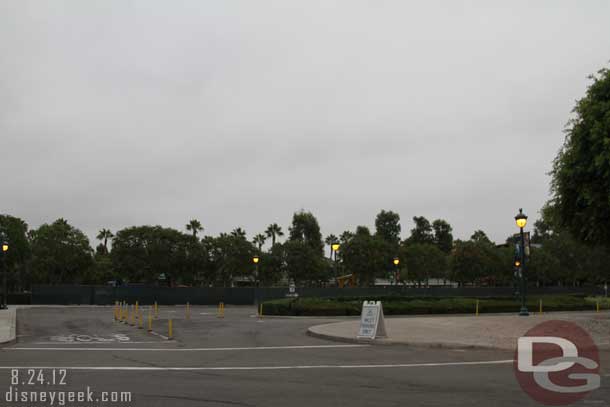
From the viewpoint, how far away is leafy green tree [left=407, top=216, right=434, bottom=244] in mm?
140875

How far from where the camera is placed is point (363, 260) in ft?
298

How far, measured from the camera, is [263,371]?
1273cm

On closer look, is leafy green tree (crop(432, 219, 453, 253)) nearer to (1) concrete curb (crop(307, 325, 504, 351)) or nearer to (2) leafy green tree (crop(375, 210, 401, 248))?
(2) leafy green tree (crop(375, 210, 401, 248))

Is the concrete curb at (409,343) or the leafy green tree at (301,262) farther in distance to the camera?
the leafy green tree at (301,262)

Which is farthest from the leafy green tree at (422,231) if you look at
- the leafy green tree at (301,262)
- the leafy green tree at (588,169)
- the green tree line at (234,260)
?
the leafy green tree at (588,169)

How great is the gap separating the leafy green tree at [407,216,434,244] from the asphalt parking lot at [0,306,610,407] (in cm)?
12211

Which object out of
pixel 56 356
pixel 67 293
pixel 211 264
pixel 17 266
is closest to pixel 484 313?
pixel 56 356

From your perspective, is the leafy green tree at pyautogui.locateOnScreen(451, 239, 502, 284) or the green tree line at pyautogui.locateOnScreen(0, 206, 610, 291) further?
the leafy green tree at pyautogui.locateOnScreen(451, 239, 502, 284)

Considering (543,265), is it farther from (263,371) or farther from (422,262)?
(263,371)

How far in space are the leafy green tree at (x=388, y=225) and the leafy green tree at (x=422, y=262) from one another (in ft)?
75.3

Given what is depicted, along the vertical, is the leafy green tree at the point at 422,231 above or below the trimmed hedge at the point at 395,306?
above

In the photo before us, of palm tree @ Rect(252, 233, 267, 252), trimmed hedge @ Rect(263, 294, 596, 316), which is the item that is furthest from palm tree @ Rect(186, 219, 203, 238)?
trimmed hedge @ Rect(263, 294, 596, 316)

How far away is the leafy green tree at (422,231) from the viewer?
141 meters

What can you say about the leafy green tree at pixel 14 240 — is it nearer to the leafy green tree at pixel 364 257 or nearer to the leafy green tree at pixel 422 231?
the leafy green tree at pixel 364 257
